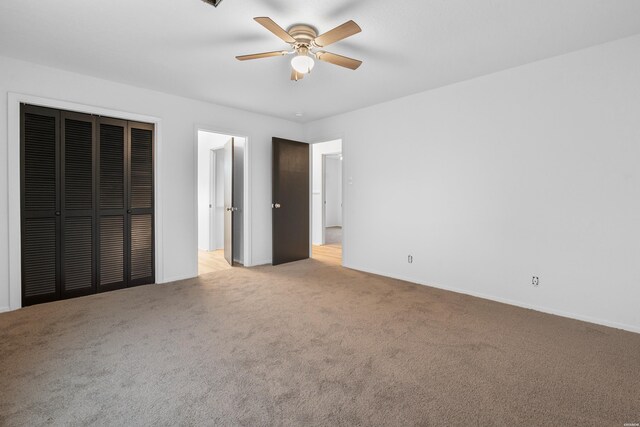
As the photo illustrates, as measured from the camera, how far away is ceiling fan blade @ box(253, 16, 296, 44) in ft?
6.77

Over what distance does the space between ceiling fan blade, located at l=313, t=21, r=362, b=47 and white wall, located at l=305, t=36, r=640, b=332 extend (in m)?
2.11

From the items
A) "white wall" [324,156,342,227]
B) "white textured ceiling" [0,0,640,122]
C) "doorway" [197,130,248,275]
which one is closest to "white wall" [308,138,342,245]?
"doorway" [197,130,248,275]

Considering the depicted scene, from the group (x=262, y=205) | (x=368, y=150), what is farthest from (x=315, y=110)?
(x=262, y=205)

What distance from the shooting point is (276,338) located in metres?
2.56

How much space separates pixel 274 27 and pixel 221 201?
15.0 ft

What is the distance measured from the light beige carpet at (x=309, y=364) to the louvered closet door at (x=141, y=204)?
0.58 m

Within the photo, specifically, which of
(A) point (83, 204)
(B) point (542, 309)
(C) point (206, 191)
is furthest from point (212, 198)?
(B) point (542, 309)

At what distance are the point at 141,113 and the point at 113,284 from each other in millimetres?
2118

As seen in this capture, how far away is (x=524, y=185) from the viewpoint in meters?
3.27

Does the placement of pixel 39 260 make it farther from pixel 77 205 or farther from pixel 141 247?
pixel 141 247

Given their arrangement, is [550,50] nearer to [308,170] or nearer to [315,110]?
[315,110]

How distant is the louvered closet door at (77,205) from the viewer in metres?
3.43

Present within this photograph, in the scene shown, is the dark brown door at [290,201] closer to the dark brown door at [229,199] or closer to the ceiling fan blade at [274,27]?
the dark brown door at [229,199]

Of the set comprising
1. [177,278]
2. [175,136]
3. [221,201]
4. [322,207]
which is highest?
[175,136]
